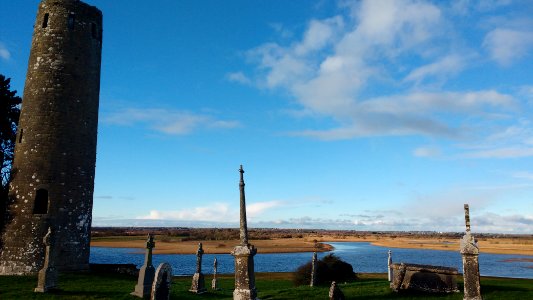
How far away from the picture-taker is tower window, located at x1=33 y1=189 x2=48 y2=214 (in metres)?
22.0

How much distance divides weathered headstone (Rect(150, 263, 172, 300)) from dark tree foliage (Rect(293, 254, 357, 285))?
11.7m

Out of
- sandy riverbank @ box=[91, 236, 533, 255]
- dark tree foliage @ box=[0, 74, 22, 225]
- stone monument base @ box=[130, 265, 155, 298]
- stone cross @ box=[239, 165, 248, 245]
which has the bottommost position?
sandy riverbank @ box=[91, 236, 533, 255]

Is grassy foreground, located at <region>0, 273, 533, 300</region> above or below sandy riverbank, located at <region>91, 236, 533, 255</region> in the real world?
above

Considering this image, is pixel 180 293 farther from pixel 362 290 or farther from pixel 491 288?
pixel 491 288

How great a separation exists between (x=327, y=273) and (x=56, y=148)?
56.1ft

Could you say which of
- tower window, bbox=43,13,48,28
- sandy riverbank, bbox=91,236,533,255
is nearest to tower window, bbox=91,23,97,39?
tower window, bbox=43,13,48,28

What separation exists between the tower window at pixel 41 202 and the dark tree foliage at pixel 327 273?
48.8ft

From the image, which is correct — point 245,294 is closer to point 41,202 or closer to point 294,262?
point 41,202

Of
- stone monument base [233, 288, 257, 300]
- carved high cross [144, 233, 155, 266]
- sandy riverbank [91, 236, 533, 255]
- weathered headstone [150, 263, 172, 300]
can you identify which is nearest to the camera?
stone monument base [233, 288, 257, 300]

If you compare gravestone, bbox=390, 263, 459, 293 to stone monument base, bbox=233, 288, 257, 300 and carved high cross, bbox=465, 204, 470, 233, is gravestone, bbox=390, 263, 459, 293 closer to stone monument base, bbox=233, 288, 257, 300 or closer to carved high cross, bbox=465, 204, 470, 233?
carved high cross, bbox=465, 204, 470, 233

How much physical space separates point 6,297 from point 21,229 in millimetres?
6781

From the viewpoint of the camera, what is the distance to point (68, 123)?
22625 millimetres

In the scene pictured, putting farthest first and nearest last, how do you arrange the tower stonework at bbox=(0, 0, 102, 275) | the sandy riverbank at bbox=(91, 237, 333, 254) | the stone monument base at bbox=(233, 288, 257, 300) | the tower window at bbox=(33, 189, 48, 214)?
the sandy riverbank at bbox=(91, 237, 333, 254)
the tower window at bbox=(33, 189, 48, 214)
the tower stonework at bbox=(0, 0, 102, 275)
the stone monument base at bbox=(233, 288, 257, 300)

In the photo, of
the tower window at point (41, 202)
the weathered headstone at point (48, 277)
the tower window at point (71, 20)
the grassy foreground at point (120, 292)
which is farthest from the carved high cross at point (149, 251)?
the tower window at point (71, 20)
